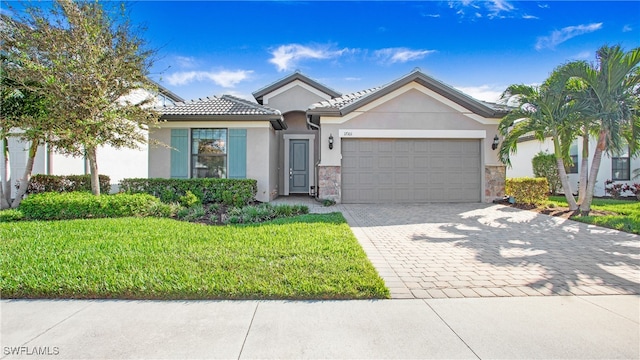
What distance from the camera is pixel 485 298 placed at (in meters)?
3.19

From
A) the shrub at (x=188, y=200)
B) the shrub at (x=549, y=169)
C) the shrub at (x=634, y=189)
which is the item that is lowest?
the shrub at (x=188, y=200)

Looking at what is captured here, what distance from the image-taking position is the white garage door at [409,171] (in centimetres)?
1091

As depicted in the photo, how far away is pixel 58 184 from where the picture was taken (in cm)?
1005

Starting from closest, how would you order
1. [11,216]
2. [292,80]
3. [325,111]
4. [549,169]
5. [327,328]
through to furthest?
[327,328] < [11,216] < [325,111] < [549,169] < [292,80]

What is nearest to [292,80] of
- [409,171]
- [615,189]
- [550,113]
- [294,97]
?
[294,97]

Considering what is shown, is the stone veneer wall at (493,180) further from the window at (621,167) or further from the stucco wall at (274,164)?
the stucco wall at (274,164)

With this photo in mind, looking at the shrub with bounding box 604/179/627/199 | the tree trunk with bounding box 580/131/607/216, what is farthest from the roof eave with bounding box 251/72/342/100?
the shrub with bounding box 604/179/627/199

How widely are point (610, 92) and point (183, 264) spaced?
11.2 meters

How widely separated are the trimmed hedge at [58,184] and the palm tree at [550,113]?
47.4ft

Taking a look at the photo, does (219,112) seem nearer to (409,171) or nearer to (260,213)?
(260,213)

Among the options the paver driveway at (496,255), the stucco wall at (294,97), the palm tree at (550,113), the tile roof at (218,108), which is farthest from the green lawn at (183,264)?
the stucco wall at (294,97)

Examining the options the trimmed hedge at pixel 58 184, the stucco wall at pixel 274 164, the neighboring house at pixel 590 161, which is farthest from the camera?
the neighboring house at pixel 590 161

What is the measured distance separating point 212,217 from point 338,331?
5.92m

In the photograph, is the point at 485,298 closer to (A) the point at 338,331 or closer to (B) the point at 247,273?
(A) the point at 338,331
